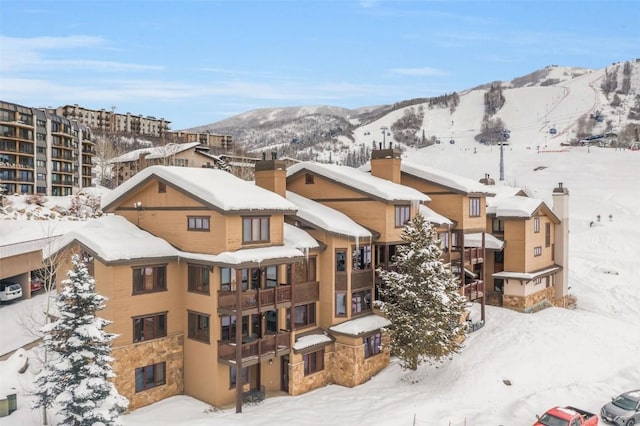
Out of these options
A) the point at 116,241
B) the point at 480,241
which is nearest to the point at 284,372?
the point at 116,241

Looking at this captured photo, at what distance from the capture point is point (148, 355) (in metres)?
22.0

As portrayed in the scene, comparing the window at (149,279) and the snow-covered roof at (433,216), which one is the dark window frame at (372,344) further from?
the window at (149,279)

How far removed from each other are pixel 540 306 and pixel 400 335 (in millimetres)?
17329

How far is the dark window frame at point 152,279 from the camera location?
21.8 m

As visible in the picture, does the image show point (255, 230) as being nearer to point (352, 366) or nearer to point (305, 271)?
point (305, 271)

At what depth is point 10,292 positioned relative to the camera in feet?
119

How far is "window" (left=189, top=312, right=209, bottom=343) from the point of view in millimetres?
22906

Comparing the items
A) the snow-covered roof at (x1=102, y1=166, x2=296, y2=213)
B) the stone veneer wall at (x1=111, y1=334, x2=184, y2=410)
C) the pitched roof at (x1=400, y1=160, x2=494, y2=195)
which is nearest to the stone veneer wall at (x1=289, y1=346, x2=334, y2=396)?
the stone veneer wall at (x1=111, y1=334, x2=184, y2=410)

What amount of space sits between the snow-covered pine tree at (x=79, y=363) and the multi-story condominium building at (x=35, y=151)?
174ft

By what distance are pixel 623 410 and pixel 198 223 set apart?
19317mm

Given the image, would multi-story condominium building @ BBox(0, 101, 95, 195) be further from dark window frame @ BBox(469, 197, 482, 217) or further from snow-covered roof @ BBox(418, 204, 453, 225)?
dark window frame @ BBox(469, 197, 482, 217)

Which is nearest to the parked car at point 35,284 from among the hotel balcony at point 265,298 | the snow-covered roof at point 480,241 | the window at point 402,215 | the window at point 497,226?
the hotel balcony at point 265,298

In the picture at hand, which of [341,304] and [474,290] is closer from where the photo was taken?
[341,304]

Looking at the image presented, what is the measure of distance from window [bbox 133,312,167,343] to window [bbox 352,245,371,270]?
9888 millimetres
